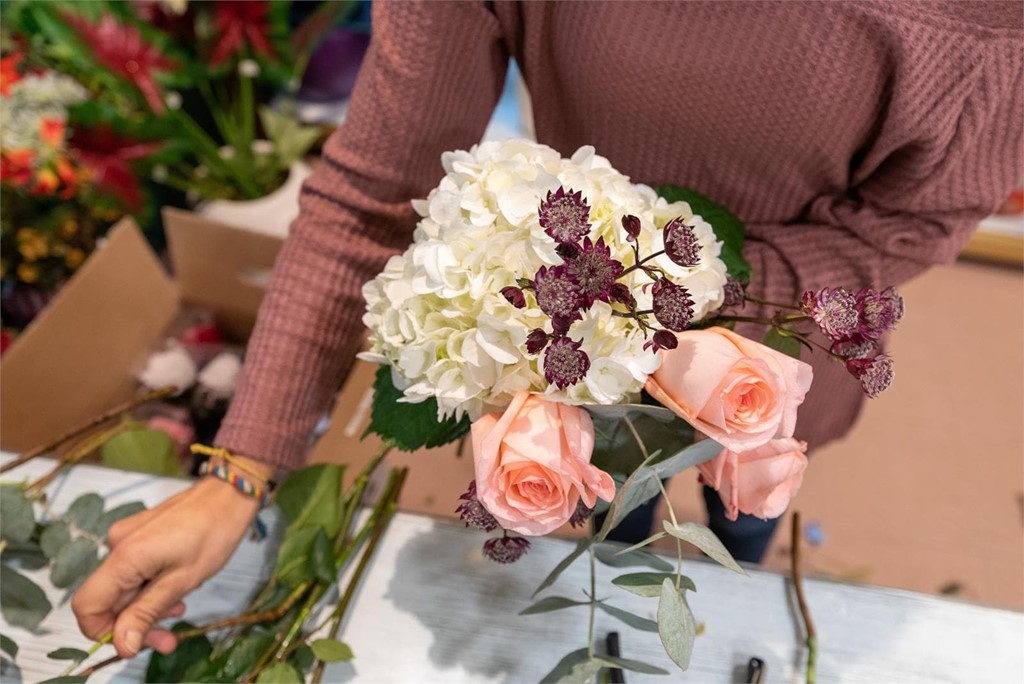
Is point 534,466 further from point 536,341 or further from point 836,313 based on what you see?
point 836,313

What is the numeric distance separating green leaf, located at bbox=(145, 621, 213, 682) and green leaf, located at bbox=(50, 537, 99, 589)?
11cm

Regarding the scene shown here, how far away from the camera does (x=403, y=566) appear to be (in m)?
0.63

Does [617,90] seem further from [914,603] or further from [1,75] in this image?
[1,75]

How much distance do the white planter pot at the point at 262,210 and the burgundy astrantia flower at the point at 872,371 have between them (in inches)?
47.1

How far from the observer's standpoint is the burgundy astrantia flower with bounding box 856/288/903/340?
38cm

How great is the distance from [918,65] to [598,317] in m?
0.34

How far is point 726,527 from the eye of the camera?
2.50 ft

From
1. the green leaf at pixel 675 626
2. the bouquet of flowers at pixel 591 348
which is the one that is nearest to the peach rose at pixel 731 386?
the bouquet of flowers at pixel 591 348

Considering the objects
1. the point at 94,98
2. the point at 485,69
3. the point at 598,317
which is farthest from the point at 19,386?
the point at 598,317

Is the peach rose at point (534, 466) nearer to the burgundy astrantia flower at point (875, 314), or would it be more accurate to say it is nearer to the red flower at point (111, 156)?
the burgundy astrantia flower at point (875, 314)

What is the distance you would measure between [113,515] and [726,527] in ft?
1.98

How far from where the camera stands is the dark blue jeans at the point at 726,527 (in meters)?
0.73

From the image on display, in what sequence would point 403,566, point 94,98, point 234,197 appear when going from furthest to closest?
point 234,197 → point 94,98 → point 403,566

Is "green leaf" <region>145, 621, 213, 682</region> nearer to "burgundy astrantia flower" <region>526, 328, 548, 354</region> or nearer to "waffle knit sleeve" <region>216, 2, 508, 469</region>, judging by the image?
"waffle knit sleeve" <region>216, 2, 508, 469</region>
